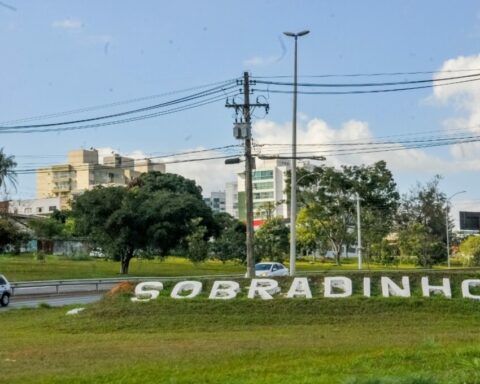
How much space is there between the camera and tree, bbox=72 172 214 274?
6053 centimetres

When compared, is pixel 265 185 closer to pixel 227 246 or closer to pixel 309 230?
pixel 309 230

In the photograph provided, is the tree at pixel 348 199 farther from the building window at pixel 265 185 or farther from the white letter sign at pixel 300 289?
the building window at pixel 265 185

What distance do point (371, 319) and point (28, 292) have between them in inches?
1127

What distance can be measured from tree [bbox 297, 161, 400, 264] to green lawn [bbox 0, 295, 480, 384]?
5581cm

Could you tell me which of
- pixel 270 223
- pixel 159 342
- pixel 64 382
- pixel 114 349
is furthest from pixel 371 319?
pixel 270 223

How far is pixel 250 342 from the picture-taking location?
15.1m

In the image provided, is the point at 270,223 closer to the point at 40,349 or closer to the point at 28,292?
the point at 28,292

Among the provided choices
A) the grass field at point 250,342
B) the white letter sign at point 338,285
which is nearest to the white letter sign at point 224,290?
the grass field at point 250,342

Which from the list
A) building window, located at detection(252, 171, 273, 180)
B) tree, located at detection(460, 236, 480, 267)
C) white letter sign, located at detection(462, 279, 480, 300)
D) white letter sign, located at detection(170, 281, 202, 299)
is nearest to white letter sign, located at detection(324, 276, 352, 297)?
white letter sign, located at detection(462, 279, 480, 300)

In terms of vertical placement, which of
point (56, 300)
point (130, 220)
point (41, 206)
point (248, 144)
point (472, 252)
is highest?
point (41, 206)

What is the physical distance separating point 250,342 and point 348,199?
224 ft

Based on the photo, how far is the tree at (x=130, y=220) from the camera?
60.5 meters

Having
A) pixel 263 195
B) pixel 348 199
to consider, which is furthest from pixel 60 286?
pixel 263 195

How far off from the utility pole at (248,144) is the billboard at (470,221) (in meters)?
79.7
